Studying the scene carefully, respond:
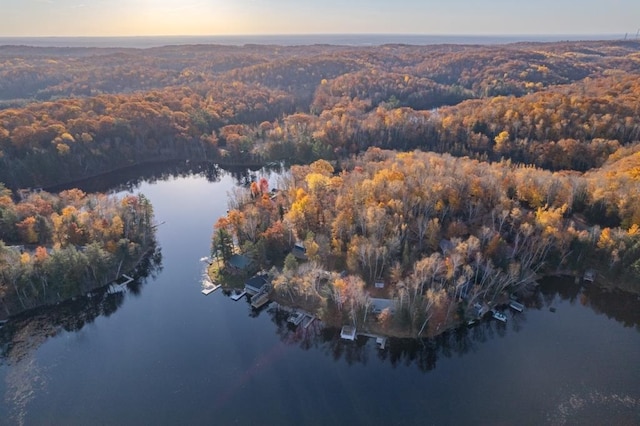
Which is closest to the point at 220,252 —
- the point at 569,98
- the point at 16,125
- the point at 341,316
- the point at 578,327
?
the point at 341,316

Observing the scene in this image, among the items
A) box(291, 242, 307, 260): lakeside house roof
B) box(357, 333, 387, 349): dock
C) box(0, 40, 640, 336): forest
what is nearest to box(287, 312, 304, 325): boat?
box(0, 40, 640, 336): forest

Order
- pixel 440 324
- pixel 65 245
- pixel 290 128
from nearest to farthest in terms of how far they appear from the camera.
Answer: pixel 440 324 < pixel 65 245 < pixel 290 128

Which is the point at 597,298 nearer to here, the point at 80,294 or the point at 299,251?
the point at 299,251

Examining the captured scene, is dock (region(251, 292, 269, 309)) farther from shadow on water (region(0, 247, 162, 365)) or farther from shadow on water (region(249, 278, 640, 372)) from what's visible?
shadow on water (region(0, 247, 162, 365))

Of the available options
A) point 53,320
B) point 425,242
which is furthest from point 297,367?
point 53,320

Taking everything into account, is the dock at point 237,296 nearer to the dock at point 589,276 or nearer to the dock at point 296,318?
the dock at point 296,318

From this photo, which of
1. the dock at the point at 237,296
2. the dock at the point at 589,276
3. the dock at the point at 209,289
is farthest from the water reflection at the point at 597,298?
the dock at the point at 209,289
